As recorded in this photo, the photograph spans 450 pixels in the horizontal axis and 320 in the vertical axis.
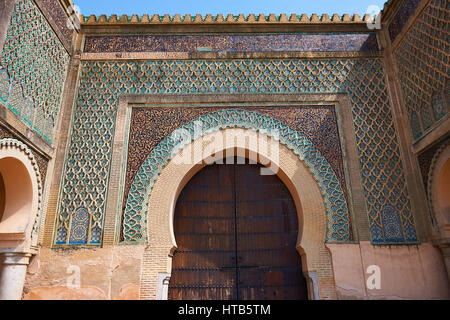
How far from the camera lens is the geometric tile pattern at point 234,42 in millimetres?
4957

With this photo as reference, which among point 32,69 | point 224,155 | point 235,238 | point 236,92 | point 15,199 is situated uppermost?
point 236,92

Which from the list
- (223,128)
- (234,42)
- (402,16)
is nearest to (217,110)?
(223,128)

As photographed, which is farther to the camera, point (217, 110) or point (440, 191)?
point (217, 110)

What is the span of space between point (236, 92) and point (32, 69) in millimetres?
2500

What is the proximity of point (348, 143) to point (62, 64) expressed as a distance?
397 centimetres

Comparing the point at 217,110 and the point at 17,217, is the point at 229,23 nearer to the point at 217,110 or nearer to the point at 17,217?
the point at 217,110

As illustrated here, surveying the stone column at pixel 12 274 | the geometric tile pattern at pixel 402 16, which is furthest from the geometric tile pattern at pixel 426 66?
the stone column at pixel 12 274

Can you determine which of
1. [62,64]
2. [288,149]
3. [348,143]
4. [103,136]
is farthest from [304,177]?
[62,64]

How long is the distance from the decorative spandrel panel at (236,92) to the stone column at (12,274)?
1.42ft

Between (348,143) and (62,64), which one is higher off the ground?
(62,64)

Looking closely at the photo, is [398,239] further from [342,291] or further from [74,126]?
[74,126]

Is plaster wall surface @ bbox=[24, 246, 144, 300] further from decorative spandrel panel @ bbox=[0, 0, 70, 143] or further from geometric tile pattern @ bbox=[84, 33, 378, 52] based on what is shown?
geometric tile pattern @ bbox=[84, 33, 378, 52]

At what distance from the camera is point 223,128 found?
4.50 m

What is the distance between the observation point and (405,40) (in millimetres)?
4520
